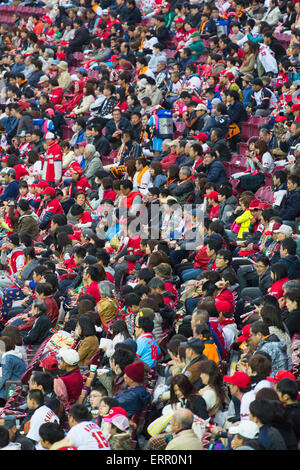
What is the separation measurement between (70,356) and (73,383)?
0.25 metres

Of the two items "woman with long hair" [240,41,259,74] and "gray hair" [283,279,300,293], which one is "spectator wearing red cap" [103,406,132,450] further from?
"woman with long hair" [240,41,259,74]

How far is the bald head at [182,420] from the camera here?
691cm

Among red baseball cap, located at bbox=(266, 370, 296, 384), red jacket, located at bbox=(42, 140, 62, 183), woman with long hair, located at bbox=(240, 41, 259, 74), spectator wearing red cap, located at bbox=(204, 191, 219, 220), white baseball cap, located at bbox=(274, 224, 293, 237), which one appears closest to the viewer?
red baseball cap, located at bbox=(266, 370, 296, 384)

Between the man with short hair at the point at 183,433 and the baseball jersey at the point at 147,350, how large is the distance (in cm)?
178

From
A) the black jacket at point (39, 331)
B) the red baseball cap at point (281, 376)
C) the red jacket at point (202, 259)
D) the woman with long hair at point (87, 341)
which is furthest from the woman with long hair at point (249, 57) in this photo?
the red baseball cap at point (281, 376)

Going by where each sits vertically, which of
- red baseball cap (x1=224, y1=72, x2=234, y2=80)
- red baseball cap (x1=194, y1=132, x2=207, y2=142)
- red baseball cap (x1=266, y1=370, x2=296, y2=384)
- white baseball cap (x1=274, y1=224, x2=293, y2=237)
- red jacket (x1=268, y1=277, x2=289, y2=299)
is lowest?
red jacket (x1=268, y1=277, x2=289, y2=299)

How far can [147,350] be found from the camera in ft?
28.9

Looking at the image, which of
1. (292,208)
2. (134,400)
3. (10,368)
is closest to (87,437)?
(134,400)

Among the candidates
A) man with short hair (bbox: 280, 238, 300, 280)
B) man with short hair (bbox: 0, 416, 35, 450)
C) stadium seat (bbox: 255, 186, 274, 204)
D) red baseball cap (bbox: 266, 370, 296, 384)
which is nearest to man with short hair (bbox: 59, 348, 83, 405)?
man with short hair (bbox: 0, 416, 35, 450)

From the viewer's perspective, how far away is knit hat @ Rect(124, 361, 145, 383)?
800 cm

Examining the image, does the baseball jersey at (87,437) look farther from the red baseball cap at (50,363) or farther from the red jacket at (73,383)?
the red baseball cap at (50,363)

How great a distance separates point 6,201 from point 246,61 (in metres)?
4.73

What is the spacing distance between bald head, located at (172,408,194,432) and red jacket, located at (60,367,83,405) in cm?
172
